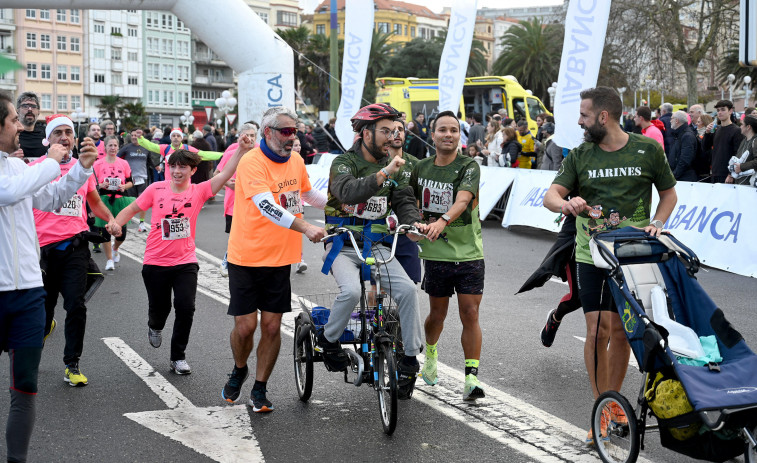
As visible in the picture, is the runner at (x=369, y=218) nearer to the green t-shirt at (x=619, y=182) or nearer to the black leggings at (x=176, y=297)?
the green t-shirt at (x=619, y=182)

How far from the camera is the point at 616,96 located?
18.0ft

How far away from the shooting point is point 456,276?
6.28 m

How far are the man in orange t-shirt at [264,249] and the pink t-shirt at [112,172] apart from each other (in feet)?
23.4

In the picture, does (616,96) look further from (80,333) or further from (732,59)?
(732,59)

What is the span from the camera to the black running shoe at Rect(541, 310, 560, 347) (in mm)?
7266

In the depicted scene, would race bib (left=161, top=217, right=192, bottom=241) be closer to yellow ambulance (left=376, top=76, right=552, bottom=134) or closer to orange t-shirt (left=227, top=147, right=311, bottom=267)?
orange t-shirt (left=227, top=147, right=311, bottom=267)

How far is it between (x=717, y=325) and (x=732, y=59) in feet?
147

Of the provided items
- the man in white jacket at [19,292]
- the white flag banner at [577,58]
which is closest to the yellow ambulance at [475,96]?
the white flag banner at [577,58]

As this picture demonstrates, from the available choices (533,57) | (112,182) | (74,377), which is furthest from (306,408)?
(533,57)

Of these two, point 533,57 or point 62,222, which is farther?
point 533,57

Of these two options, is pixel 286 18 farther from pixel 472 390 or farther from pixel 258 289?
pixel 472 390

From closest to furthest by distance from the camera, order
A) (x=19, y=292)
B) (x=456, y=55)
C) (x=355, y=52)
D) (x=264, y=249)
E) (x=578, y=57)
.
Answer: (x=19, y=292)
(x=264, y=249)
(x=578, y=57)
(x=456, y=55)
(x=355, y=52)

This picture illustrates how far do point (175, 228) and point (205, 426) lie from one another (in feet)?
7.16

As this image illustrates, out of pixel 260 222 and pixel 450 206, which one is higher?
pixel 450 206
